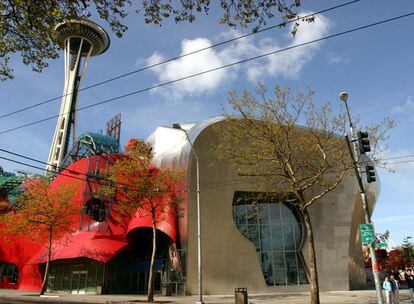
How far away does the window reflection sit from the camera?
32.1 meters

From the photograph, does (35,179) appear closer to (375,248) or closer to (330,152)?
(330,152)

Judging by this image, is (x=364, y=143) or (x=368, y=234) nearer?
(x=364, y=143)

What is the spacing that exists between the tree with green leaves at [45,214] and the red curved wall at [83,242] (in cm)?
125

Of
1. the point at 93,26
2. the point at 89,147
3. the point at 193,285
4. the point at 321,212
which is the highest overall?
the point at 93,26

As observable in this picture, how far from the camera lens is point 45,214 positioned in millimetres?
33438

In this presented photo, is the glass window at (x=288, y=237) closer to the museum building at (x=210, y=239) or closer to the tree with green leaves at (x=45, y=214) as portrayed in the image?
the museum building at (x=210, y=239)

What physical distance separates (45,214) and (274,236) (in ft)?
67.0

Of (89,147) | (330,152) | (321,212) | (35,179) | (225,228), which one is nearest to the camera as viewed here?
(330,152)

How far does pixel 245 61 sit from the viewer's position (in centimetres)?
1287

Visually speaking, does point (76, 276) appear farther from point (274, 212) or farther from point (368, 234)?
point (368, 234)

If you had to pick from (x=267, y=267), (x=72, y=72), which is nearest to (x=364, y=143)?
(x=267, y=267)

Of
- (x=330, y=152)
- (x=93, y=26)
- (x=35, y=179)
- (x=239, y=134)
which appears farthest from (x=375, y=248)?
(x=93, y=26)

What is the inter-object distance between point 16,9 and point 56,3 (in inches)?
50.8

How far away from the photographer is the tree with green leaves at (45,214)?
33.7 m
